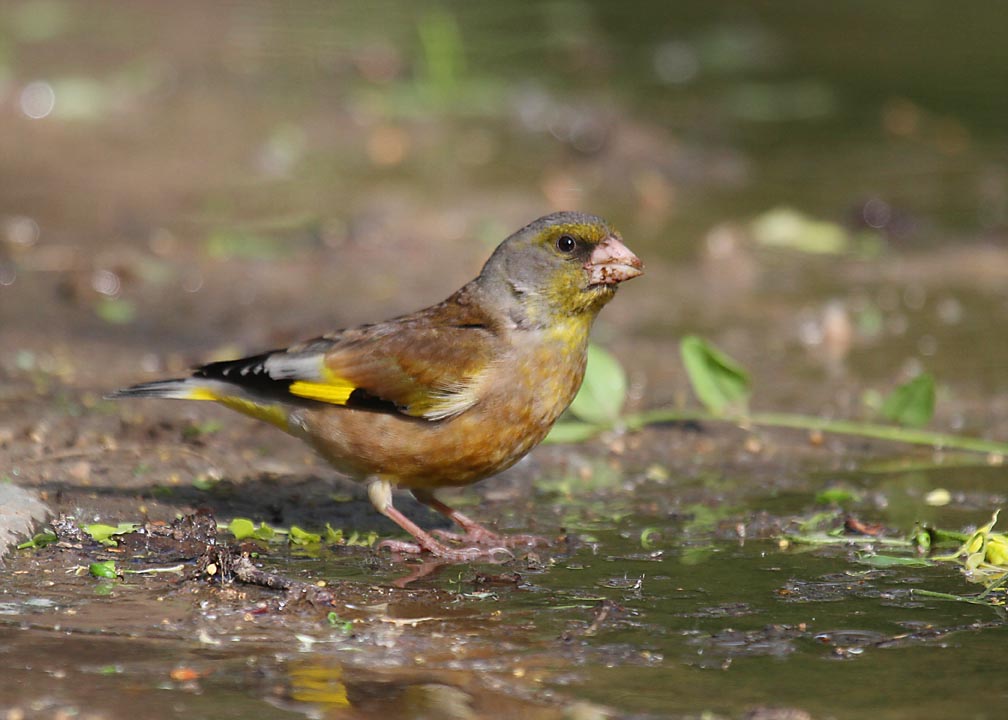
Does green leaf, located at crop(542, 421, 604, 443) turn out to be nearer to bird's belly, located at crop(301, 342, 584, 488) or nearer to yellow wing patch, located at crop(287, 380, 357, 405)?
bird's belly, located at crop(301, 342, 584, 488)

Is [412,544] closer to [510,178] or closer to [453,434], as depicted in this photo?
[453,434]

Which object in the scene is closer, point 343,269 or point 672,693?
point 672,693

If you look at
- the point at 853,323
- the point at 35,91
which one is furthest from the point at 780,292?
the point at 35,91

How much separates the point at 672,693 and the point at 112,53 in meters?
12.4

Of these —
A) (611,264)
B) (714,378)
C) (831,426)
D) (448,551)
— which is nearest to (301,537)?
(448,551)

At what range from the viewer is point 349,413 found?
5285 mm

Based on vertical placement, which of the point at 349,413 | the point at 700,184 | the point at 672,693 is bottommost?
the point at 672,693

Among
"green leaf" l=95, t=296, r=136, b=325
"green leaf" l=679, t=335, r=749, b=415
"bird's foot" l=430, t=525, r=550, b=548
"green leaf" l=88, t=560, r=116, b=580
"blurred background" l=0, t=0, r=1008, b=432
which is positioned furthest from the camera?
"green leaf" l=95, t=296, r=136, b=325

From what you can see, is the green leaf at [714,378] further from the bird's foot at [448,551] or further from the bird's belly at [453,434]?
the bird's foot at [448,551]

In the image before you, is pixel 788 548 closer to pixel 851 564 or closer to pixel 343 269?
pixel 851 564

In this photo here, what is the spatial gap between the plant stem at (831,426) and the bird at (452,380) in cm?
116

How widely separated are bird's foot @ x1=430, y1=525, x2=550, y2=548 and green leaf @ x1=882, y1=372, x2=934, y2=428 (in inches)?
69.1

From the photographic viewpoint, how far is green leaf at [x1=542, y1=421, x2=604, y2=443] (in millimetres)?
6359

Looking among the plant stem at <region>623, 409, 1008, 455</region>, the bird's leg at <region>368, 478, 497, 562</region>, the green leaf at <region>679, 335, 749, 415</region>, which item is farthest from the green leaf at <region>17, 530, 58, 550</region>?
the green leaf at <region>679, 335, 749, 415</region>
